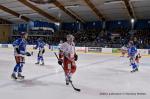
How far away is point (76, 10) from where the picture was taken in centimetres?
2684

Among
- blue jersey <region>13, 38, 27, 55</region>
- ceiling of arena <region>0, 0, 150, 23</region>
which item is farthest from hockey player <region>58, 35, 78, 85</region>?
ceiling of arena <region>0, 0, 150, 23</region>

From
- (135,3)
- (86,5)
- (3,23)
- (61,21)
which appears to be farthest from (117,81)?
(3,23)

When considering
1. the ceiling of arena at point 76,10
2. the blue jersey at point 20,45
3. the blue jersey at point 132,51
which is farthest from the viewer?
the ceiling of arena at point 76,10

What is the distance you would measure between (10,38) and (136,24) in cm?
1595

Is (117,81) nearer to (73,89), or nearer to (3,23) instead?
(73,89)

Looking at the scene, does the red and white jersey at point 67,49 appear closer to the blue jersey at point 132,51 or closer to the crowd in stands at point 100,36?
the blue jersey at point 132,51

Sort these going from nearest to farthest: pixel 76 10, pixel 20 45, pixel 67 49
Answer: pixel 67 49
pixel 20 45
pixel 76 10

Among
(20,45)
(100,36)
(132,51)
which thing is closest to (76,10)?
(100,36)

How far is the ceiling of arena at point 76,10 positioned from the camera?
2358cm

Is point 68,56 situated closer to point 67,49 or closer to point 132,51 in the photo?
point 67,49

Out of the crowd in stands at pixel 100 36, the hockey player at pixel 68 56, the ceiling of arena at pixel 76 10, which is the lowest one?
the hockey player at pixel 68 56

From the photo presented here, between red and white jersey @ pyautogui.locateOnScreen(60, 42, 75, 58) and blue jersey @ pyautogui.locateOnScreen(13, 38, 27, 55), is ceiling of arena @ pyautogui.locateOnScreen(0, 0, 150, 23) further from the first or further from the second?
red and white jersey @ pyautogui.locateOnScreen(60, 42, 75, 58)

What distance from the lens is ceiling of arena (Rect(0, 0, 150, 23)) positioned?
77.4 ft

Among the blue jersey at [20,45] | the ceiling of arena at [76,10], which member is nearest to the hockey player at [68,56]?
the blue jersey at [20,45]
